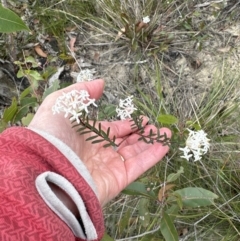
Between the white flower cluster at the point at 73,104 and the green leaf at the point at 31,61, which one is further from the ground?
the white flower cluster at the point at 73,104

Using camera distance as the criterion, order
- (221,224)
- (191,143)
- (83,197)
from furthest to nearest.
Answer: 1. (221,224)
2. (191,143)
3. (83,197)

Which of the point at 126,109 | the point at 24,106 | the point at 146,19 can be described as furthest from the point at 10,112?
the point at 146,19

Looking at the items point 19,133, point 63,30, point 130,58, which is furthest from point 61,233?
point 63,30

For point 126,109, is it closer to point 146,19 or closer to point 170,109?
point 170,109

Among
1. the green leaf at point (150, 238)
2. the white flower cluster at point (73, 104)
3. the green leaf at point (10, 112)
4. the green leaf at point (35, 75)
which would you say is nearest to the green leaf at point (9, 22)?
the white flower cluster at point (73, 104)

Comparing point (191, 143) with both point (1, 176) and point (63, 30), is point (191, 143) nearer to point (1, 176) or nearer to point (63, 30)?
point (1, 176)

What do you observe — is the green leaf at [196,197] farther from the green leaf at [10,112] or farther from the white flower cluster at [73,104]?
the green leaf at [10,112]
